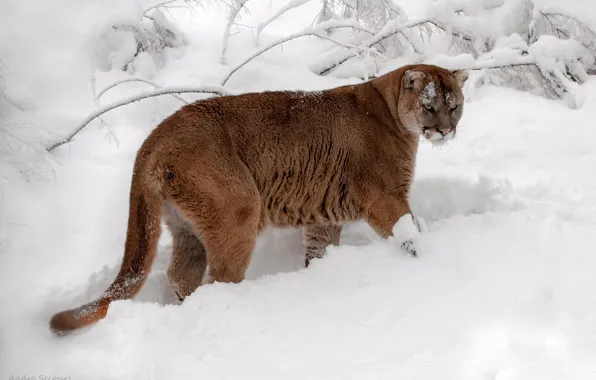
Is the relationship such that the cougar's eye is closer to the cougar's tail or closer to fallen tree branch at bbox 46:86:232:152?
fallen tree branch at bbox 46:86:232:152

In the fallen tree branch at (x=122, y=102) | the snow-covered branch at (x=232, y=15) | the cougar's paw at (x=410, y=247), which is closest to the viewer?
the cougar's paw at (x=410, y=247)

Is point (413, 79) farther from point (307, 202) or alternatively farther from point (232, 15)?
point (232, 15)

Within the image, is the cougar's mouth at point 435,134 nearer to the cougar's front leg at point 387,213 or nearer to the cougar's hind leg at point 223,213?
the cougar's front leg at point 387,213

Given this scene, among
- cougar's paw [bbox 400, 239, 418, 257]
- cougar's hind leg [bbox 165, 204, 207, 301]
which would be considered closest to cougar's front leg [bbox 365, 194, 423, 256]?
cougar's paw [bbox 400, 239, 418, 257]

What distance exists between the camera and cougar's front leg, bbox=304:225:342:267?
5117 mm

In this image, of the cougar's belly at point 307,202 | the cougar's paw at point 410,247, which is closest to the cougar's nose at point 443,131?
the cougar's belly at point 307,202

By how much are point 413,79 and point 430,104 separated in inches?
10.4

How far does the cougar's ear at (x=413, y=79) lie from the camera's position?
15.4 ft

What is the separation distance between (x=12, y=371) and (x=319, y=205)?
2590mm

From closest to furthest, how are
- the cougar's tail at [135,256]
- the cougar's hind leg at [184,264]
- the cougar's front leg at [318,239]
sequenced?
1. the cougar's tail at [135,256]
2. the cougar's hind leg at [184,264]
3. the cougar's front leg at [318,239]

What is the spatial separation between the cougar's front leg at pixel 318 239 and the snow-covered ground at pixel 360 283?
377mm

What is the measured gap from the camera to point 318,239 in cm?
515

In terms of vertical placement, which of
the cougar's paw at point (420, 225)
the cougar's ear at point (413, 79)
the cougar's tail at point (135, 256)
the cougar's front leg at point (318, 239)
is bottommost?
the cougar's front leg at point (318, 239)

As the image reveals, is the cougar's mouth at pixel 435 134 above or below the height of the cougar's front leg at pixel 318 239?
above
